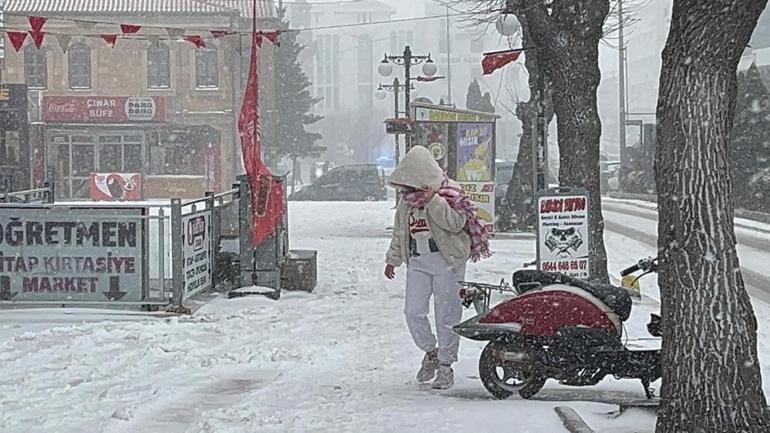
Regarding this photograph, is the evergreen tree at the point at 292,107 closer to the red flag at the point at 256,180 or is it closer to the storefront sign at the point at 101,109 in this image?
the storefront sign at the point at 101,109

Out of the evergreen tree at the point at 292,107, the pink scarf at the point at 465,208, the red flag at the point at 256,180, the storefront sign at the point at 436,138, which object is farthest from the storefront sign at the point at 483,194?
the evergreen tree at the point at 292,107

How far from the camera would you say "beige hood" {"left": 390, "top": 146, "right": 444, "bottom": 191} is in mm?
8398

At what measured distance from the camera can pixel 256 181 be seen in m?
13.5

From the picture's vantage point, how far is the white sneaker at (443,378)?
26.9ft

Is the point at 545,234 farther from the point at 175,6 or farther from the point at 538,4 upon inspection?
the point at 175,6

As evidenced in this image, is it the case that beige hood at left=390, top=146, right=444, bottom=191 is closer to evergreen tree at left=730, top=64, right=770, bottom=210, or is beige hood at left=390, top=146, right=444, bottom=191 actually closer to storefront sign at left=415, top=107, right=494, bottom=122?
storefront sign at left=415, top=107, right=494, bottom=122

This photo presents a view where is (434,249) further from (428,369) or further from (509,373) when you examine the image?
(509,373)

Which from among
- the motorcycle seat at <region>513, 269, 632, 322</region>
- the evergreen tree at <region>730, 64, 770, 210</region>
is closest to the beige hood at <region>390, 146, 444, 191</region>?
the motorcycle seat at <region>513, 269, 632, 322</region>

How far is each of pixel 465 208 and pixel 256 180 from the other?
556 centimetres

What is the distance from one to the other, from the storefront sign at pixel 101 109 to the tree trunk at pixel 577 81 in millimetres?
32394

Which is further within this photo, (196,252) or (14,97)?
(14,97)

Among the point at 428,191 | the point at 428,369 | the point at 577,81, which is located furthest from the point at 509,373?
the point at 577,81

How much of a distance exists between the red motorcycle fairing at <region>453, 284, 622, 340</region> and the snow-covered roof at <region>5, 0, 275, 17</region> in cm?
4086

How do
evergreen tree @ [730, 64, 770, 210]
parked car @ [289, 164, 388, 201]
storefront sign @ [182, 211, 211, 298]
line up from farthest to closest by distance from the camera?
parked car @ [289, 164, 388, 201], evergreen tree @ [730, 64, 770, 210], storefront sign @ [182, 211, 211, 298]
